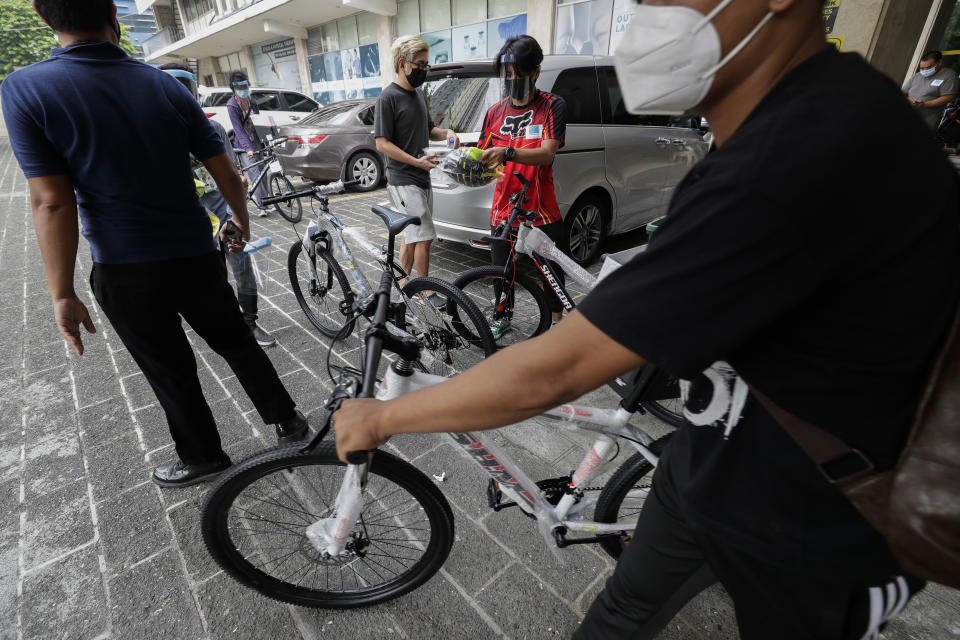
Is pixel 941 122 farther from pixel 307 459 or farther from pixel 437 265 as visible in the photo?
pixel 307 459

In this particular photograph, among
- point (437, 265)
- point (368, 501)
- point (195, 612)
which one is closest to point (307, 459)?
point (368, 501)

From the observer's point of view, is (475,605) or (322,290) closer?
(475,605)

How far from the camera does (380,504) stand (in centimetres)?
210

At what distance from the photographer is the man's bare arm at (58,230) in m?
1.66

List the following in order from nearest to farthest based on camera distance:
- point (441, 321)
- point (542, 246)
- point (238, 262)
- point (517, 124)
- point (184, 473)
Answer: point (184, 473), point (542, 246), point (441, 321), point (517, 124), point (238, 262)

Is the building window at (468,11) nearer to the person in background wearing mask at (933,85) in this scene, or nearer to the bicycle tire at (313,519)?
the person in background wearing mask at (933,85)

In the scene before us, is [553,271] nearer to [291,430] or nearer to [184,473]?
[291,430]

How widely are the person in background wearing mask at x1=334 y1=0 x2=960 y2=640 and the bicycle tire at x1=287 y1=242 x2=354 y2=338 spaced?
8.50 ft

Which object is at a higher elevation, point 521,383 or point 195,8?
point 195,8

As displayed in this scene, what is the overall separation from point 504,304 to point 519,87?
150 centimetres

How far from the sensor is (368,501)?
1.99m

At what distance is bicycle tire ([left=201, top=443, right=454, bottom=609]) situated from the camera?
59.5 inches

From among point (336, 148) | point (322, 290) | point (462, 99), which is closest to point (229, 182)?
point (322, 290)

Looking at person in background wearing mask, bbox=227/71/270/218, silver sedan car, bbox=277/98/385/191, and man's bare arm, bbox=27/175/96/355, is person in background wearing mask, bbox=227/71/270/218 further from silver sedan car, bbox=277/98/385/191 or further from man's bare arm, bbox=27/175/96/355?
man's bare arm, bbox=27/175/96/355
